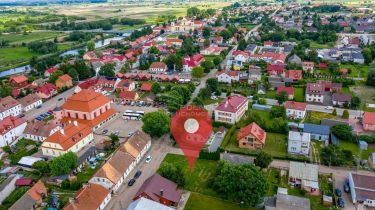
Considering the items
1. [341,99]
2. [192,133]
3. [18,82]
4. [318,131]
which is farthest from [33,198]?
[341,99]

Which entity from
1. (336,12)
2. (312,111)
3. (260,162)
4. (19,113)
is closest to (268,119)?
(312,111)

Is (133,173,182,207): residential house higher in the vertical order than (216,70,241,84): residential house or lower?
lower

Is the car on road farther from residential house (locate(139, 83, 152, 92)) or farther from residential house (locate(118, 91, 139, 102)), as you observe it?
residential house (locate(139, 83, 152, 92))

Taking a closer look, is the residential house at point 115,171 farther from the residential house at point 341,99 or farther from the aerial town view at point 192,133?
the residential house at point 341,99

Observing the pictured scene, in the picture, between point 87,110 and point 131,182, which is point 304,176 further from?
point 87,110

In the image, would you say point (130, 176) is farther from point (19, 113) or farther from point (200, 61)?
point (200, 61)

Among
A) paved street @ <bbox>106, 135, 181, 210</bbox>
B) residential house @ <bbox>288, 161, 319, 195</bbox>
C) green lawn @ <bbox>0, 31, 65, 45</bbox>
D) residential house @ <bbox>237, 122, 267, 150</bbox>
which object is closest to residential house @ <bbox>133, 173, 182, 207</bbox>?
paved street @ <bbox>106, 135, 181, 210</bbox>
